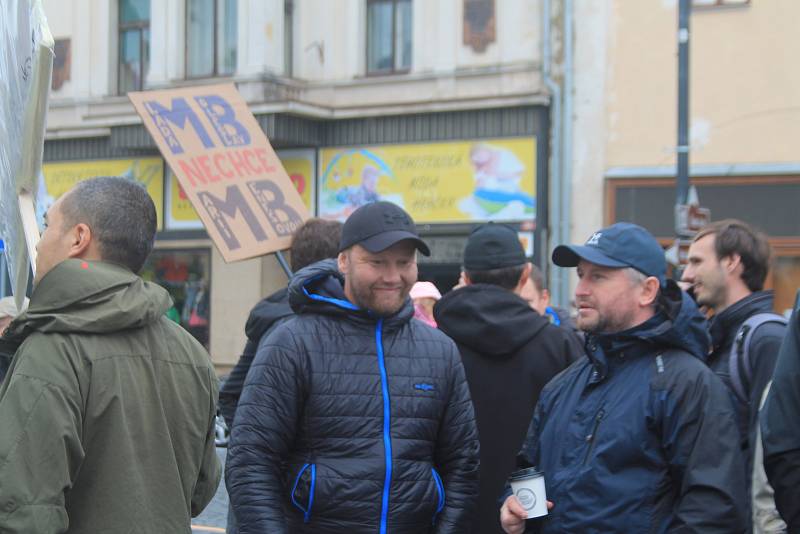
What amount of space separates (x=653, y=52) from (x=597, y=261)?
1413 cm

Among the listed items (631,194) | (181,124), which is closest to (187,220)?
(631,194)

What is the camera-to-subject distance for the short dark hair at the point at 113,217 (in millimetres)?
2918

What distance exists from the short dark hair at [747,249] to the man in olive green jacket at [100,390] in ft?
8.21

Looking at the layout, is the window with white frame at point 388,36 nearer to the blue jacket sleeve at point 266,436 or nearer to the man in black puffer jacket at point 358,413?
the man in black puffer jacket at point 358,413

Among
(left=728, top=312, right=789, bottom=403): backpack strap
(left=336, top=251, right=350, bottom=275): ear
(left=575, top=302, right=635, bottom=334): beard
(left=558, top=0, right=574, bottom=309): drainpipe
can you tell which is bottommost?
(left=728, top=312, right=789, bottom=403): backpack strap

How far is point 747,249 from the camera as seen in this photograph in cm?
472

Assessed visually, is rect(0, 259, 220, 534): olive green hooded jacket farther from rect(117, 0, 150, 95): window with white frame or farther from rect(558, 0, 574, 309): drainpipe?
rect(117, 0, 150, 95): window with white frame

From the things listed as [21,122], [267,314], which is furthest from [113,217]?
[267,314]

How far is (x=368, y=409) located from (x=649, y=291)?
3.11 ft

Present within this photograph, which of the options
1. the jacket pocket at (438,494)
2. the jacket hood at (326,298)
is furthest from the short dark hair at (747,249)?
the jacket pocket at (438,494)

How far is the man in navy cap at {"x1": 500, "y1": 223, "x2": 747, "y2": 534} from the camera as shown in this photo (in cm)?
314

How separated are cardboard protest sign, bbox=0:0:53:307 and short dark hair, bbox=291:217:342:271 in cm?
150

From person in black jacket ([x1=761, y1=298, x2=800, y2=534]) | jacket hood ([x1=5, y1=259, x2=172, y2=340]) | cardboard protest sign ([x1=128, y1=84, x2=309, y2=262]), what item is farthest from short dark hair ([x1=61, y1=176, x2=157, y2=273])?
cardboard protest sign ([x1=128, y1=84, x2=309, y2=262])

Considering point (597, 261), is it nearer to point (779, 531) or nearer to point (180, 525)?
point (779, 531)
